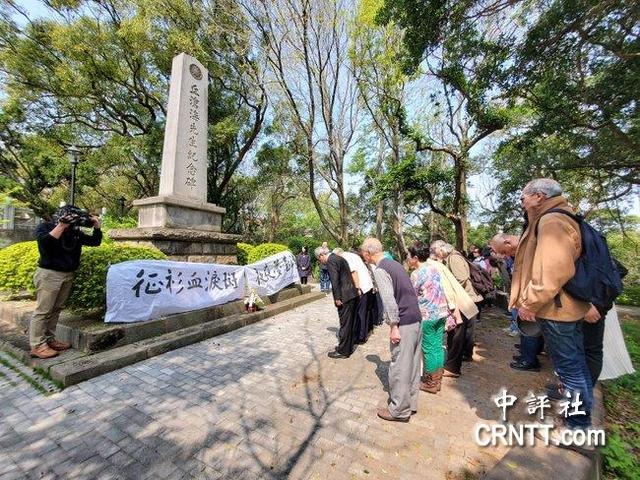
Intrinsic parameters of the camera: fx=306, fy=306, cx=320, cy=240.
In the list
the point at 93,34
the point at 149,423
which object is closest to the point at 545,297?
the point at 149,423

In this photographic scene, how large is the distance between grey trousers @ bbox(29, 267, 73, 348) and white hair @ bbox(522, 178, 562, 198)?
5.34 meters

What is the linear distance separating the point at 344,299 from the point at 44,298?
4.04 m

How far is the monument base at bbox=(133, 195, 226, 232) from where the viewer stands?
6.88m

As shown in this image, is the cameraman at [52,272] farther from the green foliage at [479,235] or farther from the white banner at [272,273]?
the green foliage at [479,235]

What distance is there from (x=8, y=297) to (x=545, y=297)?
336 inches

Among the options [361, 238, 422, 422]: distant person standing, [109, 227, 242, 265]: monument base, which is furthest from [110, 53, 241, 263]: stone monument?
[361, 238, 422, 422]: distant person standing

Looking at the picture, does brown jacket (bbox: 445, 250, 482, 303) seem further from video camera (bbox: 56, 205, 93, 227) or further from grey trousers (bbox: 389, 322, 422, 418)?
video camera (bbox: 56, 205, 93, 227)

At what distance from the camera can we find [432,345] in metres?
3.58

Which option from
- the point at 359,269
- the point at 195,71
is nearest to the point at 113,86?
the point at 195,71

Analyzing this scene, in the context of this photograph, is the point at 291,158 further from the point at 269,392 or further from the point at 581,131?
the point at 269,392

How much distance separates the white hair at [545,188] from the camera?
265 centimetres

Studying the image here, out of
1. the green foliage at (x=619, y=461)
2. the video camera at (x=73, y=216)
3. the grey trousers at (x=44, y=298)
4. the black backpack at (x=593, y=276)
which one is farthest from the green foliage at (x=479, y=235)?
the grey trousers at (x=44, y=298)

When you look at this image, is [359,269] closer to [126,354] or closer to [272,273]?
[272,273]
